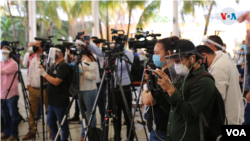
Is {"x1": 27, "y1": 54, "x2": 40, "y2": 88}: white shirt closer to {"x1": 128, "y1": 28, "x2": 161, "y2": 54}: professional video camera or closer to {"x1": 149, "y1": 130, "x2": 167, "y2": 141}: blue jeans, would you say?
{"x1": 128, "y1": 28, "x2": 161, "y2": 54}: professional video camera

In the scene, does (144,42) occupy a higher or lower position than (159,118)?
higher

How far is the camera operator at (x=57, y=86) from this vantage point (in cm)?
297

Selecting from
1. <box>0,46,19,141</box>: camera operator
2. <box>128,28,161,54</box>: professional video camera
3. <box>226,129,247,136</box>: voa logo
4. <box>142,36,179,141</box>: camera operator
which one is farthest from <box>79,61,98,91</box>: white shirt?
<box>226,129,247,136</box>: voa logo

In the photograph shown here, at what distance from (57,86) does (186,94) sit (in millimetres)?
1991

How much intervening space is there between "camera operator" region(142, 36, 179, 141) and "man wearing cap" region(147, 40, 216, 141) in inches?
9.1

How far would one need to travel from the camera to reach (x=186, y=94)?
60.7 inches

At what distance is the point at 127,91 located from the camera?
10.5ft

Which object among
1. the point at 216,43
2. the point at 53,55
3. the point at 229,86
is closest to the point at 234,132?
the point at 229,86

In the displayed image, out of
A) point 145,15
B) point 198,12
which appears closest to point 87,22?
point 145,15

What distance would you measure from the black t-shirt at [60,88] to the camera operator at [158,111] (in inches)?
58.1

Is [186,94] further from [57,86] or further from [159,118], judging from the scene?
[57,86]

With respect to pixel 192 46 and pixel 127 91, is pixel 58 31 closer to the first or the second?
pixel 127 91

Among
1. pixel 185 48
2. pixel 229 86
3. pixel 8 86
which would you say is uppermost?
pixel 185 48

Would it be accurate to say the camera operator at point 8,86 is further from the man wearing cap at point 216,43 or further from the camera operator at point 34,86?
the man wearing cap at point 216,43
